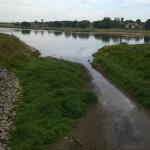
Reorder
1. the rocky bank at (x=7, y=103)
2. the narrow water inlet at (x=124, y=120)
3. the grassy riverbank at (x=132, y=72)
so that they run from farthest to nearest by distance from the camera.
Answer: the grassy riverbank at (x=132, y=72)
the narrow water inlet at (x=124, y=120)
the rocky bank at (x=7, y=103)

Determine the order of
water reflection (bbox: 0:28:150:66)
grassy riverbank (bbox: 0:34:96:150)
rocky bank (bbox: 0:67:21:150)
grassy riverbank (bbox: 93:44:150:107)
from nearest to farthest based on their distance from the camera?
Result: rocky bank (bbox: 0:67:21:150)
grassy riverbank (bbox: 0:34:96:150)
grassy riverbank (bbox: 93:44:150:107)
water reflection (bbox: 0:28:150:66)

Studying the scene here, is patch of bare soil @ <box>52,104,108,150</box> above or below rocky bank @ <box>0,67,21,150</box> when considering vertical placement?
below

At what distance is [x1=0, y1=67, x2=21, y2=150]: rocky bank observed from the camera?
49.3 ft

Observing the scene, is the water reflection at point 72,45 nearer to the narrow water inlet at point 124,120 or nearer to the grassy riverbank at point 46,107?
the grassy riverbank at point 46,107

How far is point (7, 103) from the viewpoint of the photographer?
784 inches

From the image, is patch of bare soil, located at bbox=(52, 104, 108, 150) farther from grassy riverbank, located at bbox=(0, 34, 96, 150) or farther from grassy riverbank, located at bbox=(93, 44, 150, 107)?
grassy riverbank, located at bbox=(93, 44, 150, 107)

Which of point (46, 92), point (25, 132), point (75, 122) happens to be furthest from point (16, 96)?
point (25, 132)

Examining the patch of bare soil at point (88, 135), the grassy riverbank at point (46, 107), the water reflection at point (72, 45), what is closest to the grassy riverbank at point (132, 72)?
the grassy riverbank at point (46, 107)

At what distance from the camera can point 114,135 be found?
16.9m

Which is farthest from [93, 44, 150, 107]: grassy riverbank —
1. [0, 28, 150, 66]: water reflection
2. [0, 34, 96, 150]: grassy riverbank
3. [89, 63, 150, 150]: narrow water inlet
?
[0, 28, 150, 66]: water reflection

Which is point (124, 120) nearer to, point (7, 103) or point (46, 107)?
point (46, 107)

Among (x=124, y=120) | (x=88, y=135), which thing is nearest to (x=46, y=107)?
(x=88, y=135)

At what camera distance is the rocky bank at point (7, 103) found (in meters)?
15.0

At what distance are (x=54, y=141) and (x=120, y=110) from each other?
273 inches
